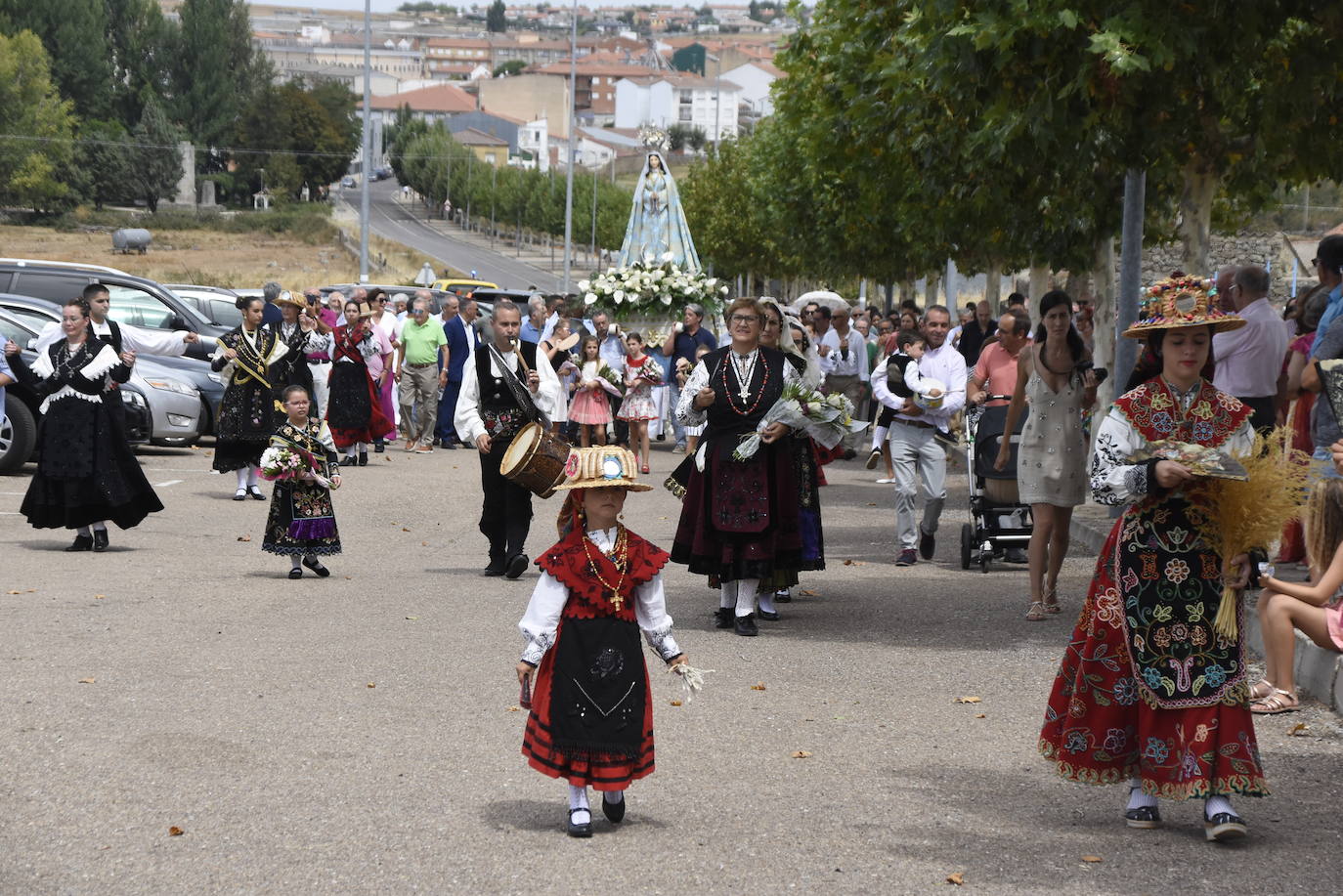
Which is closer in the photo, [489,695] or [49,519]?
[489,695]

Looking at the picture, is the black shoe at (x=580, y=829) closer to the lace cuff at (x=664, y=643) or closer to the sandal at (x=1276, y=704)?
the lace cuff at (x=664, y=643)

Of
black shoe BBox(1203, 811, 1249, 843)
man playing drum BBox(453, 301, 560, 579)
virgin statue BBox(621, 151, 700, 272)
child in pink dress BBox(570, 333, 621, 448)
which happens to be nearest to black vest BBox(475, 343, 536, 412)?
man playing drum BBox(453, 301, 560, 579)

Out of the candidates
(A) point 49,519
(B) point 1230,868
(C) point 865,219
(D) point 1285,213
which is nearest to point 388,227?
(D) point 1285,213

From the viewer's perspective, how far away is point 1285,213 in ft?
184

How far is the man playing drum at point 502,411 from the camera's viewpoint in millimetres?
12211

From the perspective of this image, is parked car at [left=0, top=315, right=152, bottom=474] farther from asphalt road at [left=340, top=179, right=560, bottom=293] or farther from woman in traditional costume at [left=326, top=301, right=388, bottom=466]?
asphalt road at [left=340, top=179, right=560, bottom=293]

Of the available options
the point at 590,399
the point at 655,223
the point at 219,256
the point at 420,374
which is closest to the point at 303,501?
the point at 590,399

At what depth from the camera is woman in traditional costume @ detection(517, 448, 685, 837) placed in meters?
6.18

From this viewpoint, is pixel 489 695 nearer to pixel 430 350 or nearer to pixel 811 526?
pixel 811 526

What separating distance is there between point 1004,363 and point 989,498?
3.50 ft

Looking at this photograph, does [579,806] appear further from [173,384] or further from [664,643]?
[173,384]

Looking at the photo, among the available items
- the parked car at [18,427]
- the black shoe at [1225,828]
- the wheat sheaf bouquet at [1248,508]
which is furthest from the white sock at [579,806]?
the parked car at [18,427]

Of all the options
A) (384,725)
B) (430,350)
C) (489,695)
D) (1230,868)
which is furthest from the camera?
(430,350)

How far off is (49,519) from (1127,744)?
9442 mm
